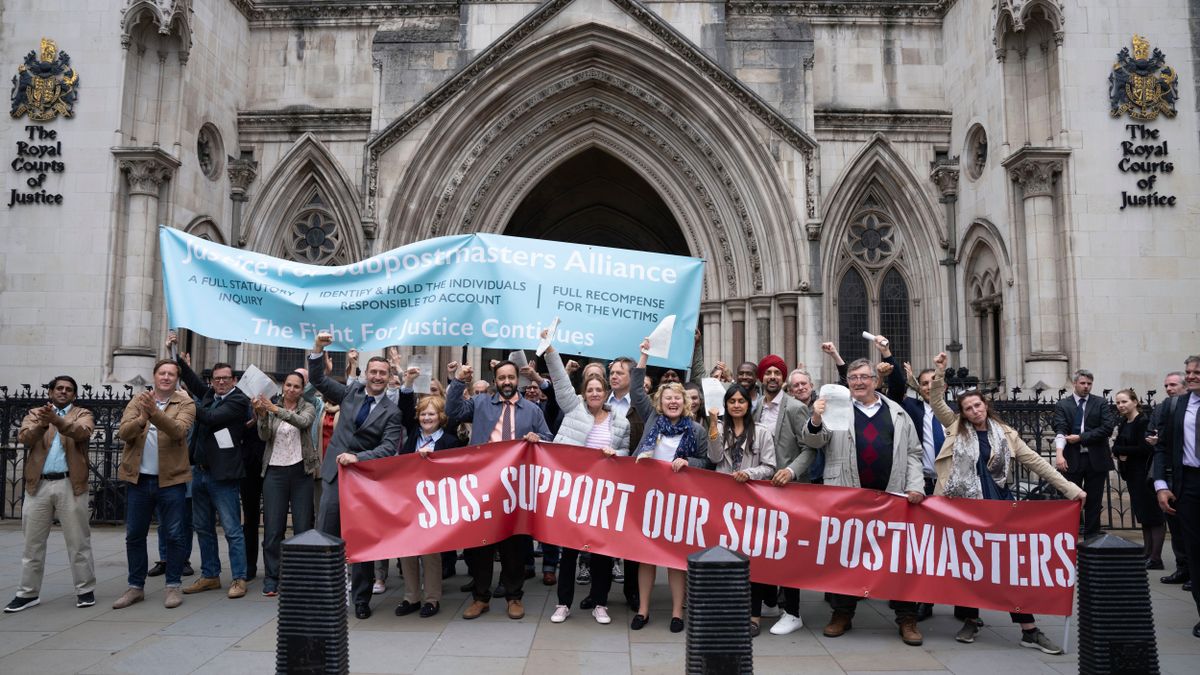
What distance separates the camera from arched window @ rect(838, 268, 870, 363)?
1859 centimetres

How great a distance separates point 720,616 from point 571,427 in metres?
3.09

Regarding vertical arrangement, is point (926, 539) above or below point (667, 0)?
below

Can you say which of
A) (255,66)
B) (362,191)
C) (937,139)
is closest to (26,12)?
(255,66)

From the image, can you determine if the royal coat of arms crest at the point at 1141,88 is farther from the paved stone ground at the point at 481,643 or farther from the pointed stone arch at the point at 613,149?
the paved stone ground at the point at 481,643

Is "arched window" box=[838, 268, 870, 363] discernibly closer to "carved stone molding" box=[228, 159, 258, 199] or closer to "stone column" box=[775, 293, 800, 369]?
"stone column" box=[775, 293, 800, 369]

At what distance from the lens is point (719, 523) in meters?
6.62

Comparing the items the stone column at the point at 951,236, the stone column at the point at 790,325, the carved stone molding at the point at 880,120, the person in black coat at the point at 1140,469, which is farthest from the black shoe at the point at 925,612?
the carved stone molding at the point at 880,120

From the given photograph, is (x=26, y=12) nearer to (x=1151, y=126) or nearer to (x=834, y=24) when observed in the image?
(x=834, y=24)

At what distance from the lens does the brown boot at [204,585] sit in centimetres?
773

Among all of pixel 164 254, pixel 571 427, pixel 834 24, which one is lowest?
pixel 571 427

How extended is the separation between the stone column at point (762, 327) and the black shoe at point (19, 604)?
13.6m

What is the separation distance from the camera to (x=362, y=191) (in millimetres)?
17531

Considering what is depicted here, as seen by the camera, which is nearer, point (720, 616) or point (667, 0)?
point (720, 616)

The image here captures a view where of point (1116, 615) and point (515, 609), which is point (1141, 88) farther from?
point (515, 609)
